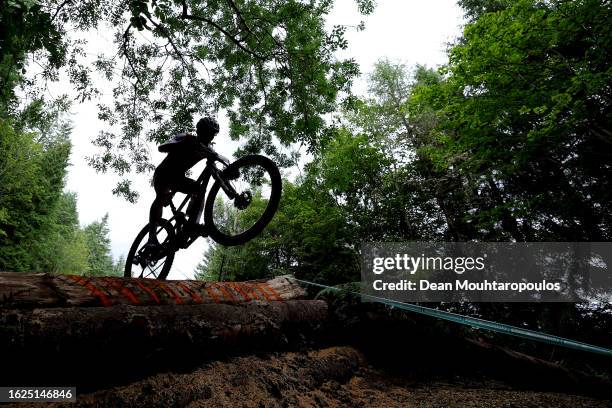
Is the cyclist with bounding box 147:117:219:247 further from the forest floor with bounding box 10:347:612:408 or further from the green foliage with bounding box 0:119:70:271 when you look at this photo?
the green foliage with bounding box 0:119:70:271

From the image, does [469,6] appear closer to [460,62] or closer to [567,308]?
[460,62]

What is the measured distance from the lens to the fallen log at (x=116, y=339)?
219 centimetres

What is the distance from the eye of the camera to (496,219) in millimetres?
11312

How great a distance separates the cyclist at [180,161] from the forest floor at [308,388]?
1.73m

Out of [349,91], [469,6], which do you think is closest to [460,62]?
[349,91]

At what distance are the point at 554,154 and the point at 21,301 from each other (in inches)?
641

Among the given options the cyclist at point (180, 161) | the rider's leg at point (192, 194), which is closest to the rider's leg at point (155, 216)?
the cyclist at point (180, 161)

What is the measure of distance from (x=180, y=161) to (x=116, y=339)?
84.2 inches

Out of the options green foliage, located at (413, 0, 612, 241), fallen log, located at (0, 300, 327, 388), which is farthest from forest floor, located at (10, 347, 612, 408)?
green foliage, located at (413, 0, 612, 241)

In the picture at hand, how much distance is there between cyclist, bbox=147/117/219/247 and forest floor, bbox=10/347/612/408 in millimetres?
1734

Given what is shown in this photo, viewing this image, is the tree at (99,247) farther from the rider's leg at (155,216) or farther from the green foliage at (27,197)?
the rider's leg at (155,216)

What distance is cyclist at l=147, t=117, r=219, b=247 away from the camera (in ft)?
11.9

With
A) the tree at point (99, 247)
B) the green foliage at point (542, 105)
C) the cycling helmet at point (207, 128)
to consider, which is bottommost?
the tree at point (99, 247)

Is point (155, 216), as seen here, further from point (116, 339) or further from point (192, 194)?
point (116, 339)
